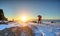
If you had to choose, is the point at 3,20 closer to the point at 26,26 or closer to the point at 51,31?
the point at 26,26

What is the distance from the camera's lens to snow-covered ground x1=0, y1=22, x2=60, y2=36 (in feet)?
5.34

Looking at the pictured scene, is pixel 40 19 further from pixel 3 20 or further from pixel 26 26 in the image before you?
pixel 3 20

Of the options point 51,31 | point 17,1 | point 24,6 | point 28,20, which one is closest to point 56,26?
point 51,31

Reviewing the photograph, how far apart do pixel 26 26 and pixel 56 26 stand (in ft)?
1.25

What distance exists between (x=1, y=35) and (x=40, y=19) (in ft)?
1.80

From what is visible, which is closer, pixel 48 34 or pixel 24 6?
pixel 48 34

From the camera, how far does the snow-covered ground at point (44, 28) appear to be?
1.63 m

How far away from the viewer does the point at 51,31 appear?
164cm

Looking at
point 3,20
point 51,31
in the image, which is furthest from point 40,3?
point 3,20

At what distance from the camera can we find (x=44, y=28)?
65.6 inches

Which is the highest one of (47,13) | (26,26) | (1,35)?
(47,13)

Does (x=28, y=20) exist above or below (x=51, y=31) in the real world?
above

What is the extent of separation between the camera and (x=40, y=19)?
1781mm

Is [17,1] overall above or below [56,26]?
above
